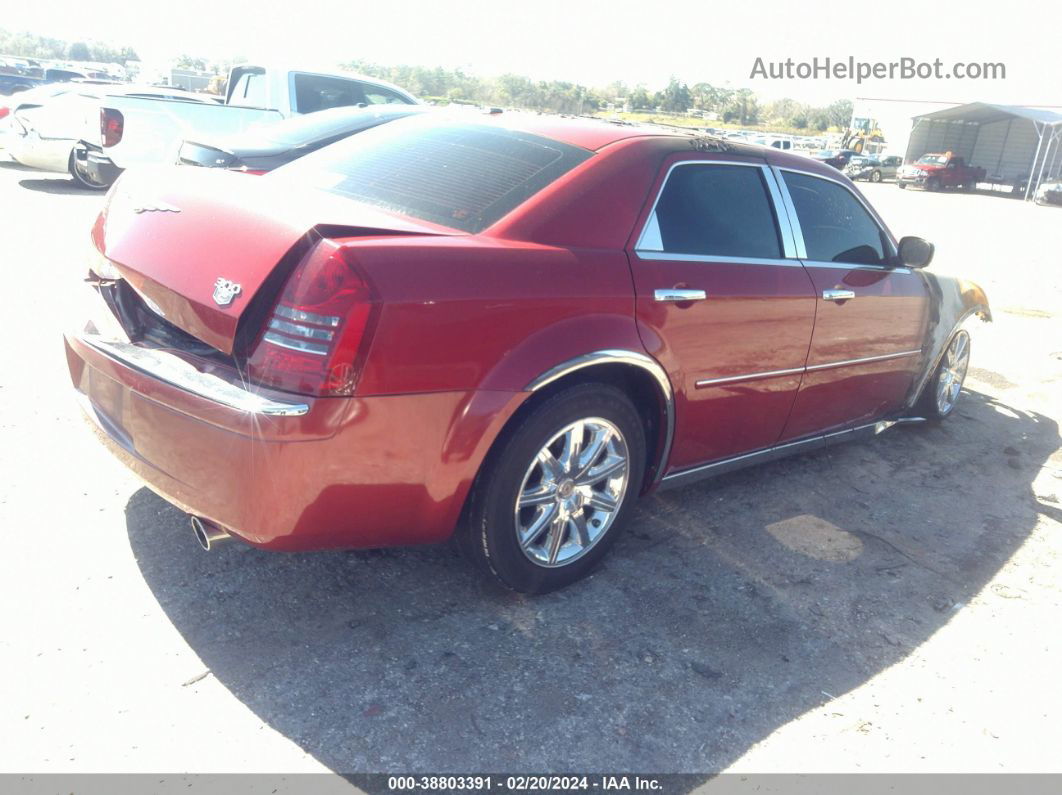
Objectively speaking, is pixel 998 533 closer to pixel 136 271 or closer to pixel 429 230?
pixel 429 230

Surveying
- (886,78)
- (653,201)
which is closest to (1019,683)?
(653,201)

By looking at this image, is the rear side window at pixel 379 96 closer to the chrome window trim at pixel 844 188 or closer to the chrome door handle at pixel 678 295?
the chrome window trim at pixel 844 188

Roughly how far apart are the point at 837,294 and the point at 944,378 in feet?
6.19

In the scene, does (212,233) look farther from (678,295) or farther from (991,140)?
(991,140)

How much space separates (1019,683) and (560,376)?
195 centimetres

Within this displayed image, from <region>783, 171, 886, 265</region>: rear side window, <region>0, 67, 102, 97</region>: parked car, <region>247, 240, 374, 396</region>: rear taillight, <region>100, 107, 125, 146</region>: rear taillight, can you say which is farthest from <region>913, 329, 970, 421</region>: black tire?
<region>0, 67, 102, 97</region>: parked car

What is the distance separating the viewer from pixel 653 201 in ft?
10.7

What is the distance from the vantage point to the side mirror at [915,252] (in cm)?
455

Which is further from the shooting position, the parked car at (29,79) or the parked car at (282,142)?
the parked car at (29,79)

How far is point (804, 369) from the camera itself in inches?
156

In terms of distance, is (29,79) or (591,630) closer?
(591,630)

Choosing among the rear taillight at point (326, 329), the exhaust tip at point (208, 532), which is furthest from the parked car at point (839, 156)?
the exhaust tip at point (208, 532)


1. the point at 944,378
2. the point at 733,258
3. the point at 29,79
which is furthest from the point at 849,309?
the point at 29,79

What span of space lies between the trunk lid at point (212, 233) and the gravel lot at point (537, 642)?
51cm
